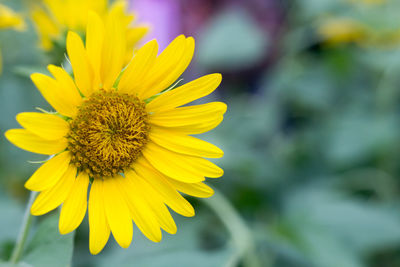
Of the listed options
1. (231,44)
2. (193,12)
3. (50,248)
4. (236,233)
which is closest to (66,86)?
(50,248)

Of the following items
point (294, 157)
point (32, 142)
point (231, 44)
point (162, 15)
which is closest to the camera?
point (32, 142)

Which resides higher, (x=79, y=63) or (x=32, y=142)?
(x=79, y=63)

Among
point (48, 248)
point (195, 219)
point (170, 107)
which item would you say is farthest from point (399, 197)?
point (48, 248)

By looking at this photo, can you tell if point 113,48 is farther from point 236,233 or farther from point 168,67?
point 236,233

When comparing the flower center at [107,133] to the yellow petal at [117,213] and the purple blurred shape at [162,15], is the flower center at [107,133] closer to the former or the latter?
the yellow petal at [117,213]

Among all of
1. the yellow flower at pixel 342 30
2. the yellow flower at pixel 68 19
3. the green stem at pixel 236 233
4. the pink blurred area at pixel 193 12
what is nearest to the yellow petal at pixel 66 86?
the yellow flower at pixel 68 19

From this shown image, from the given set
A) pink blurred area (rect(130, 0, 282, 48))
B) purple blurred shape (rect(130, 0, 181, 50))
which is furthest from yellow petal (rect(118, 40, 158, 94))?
pink blurred area (rect(130, 0, 282, 48))

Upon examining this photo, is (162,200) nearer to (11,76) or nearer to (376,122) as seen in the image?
(11,76)
